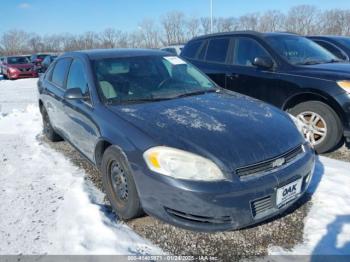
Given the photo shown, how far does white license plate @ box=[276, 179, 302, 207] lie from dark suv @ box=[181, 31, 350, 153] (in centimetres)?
128

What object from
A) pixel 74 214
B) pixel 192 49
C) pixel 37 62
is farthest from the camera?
pixel 37 62

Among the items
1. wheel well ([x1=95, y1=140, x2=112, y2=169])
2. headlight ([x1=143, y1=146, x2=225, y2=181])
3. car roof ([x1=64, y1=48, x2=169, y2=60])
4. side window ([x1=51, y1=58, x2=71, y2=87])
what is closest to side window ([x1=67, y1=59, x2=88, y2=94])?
car roof ([x1=64, y1=48, x2=169, y2=60])

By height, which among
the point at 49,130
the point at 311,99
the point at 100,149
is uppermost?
the point at 311,99

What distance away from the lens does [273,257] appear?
2.63 metres

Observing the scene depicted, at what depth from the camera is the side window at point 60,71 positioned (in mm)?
4547

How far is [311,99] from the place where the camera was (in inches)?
189

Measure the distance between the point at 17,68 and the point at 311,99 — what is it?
1983 centimetres

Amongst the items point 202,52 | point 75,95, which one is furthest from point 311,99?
point 75,95

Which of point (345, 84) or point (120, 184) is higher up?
point (345, 84)

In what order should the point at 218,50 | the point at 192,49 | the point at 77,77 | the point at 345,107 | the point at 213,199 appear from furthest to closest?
the point at 192,49
the point at 218,50
the point at 345,107
the point at 77,77
the point at 213,199

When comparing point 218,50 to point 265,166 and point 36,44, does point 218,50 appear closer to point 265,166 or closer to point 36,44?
point 265,166

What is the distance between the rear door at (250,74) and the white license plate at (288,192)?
2.54 m

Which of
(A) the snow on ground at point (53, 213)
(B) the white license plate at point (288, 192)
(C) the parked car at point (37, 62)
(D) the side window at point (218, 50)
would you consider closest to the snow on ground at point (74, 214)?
(A) the snow on ground at point (53, 213)

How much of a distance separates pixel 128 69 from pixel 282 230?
232cm
